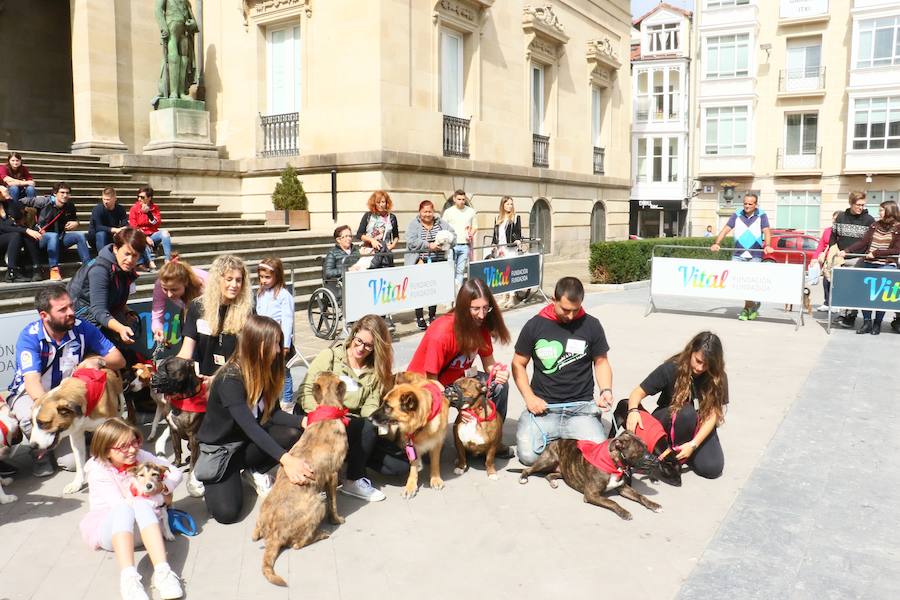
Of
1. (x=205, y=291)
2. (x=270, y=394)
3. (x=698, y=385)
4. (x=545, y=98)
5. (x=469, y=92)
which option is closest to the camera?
(x=270, y=394)

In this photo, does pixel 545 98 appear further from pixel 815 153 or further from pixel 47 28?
pixel 815 153

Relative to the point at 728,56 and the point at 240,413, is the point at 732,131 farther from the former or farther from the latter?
the point at 240,413

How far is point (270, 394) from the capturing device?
4742 millimetres

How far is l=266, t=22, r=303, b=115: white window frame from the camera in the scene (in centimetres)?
1756

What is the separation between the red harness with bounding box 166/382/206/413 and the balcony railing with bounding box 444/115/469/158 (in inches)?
556

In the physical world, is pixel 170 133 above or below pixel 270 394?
above

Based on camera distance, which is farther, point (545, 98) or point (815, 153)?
point (815, 153)

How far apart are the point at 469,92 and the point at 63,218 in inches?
447

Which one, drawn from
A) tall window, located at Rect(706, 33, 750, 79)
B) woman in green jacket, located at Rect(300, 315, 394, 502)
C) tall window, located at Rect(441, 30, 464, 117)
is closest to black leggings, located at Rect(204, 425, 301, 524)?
woman in green jacket, located at Rect(300, 315, 394, 502)

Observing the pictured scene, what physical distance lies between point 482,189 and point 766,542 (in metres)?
16.3

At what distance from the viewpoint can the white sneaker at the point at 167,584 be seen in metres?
3.63

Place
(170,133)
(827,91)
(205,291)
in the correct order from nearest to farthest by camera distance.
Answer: (205,291) < (170,133) < (827,91)

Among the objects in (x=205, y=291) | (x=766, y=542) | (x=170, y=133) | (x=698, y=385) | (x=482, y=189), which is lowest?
(x=766, y=542)

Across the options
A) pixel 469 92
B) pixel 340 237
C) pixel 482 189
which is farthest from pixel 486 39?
pixel 340 237
